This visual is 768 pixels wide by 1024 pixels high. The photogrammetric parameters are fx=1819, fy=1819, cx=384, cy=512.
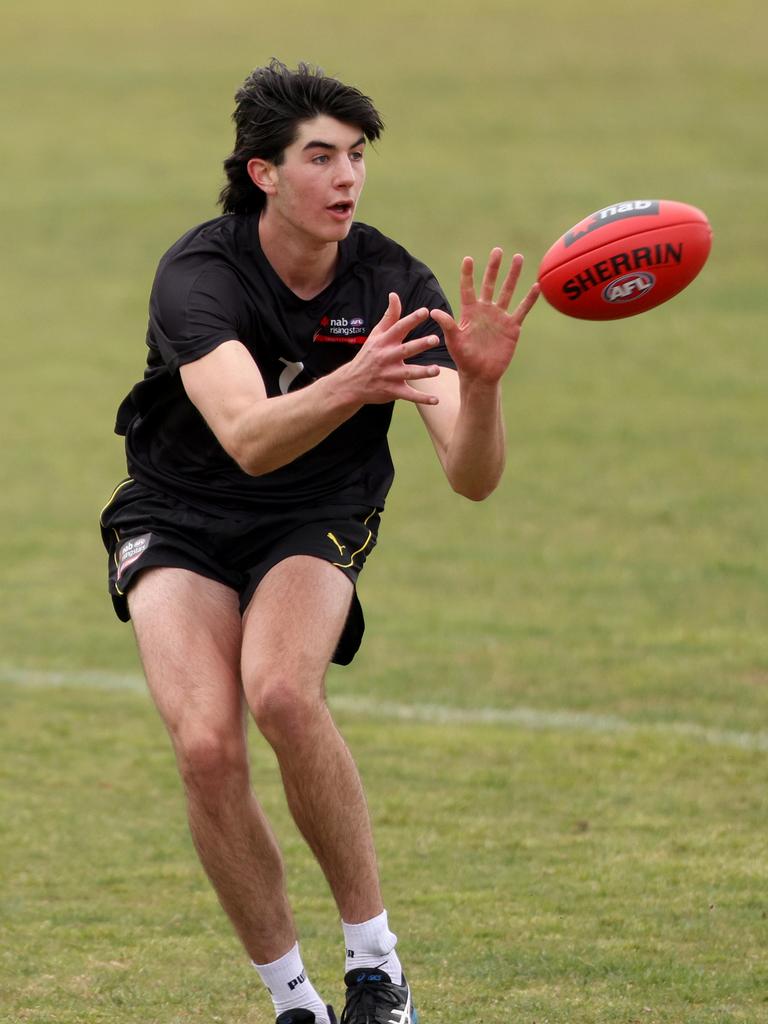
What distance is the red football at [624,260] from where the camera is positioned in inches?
216

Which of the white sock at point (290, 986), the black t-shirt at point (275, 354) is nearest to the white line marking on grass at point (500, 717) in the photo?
the black t-shirt at point (275, 354)

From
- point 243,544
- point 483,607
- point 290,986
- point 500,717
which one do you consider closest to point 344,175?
point 243,544

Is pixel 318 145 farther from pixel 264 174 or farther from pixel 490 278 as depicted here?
pixel 490 278

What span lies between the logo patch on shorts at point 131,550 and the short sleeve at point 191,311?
21.0 inches

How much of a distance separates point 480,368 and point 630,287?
0.81 m

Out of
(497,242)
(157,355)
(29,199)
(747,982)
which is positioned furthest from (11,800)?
(29,199)

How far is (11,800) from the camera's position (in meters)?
7.64

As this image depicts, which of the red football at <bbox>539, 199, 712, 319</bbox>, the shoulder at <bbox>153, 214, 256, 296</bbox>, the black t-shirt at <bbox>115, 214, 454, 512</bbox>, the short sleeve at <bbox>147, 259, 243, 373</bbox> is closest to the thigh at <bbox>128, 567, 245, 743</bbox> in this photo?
the black t-shirt at <bbox>115, 214, 454, 512</bbox>

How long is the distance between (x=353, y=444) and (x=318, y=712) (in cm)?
96

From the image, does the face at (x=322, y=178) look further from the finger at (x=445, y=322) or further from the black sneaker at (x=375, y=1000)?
the black sneaker at (x=375, y=1000)

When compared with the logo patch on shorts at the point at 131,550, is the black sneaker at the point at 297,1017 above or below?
below

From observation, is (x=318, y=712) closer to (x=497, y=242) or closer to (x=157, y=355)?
(x=157, y=355)

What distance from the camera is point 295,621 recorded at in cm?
502

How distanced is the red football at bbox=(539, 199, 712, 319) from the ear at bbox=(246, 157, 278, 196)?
842 millimetres
